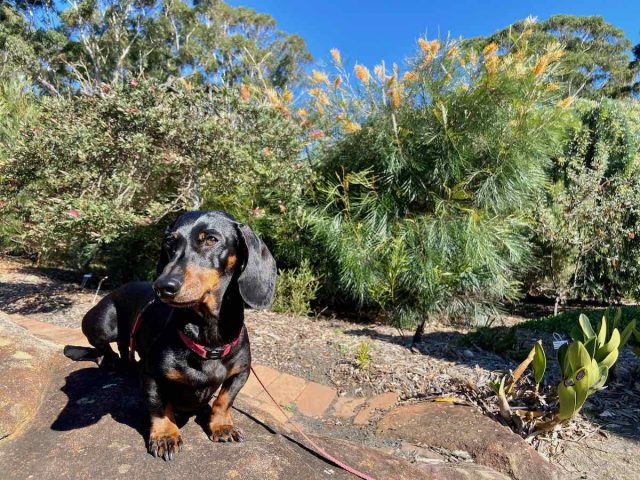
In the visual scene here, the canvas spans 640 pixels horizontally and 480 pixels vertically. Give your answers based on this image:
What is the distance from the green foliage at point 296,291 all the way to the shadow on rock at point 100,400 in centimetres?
266

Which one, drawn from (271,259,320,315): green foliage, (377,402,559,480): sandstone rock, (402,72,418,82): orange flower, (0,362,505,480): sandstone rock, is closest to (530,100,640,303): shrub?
(402,72,418,82): orange flower

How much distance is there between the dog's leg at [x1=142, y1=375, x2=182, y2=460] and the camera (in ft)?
5.18

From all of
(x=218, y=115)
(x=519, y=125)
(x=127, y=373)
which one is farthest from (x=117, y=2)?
(x=127, y=373)

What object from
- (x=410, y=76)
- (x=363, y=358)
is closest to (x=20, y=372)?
(x=363, y=358)

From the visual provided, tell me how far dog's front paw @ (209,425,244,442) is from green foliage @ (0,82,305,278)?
2627 mm

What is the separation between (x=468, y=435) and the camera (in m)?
2.30

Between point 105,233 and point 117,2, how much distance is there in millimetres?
20175

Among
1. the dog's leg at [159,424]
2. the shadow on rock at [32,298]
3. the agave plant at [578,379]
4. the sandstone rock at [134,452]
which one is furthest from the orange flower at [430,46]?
the shadow on rock at [32,298]

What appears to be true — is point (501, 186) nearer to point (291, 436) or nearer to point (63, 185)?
point (291, 436)

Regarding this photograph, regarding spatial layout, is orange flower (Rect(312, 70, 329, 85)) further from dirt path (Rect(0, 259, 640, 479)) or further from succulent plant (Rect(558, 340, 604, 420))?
succulent plant (Rect(558, 340, 604, 420))

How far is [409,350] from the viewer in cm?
365

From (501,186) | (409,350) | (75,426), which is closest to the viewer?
(75,426)

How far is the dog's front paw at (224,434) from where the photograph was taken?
1716mm

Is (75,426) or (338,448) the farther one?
(338,448)
